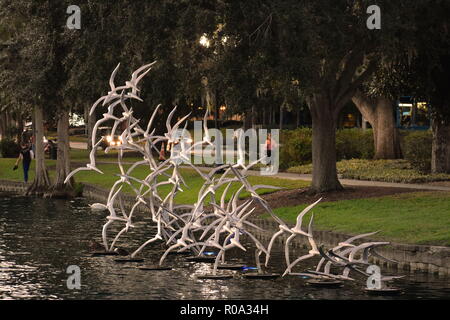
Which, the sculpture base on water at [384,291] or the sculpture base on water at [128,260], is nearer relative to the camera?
the sculpture base on water at [384,291]

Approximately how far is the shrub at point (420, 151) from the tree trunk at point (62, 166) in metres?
11.6

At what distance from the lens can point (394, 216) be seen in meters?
25.4

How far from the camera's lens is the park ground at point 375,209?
22.9m

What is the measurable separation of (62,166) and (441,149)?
13154 mm

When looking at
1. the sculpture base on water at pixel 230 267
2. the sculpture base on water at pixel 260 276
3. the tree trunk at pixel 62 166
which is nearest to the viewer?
the sculpture base on water at pixel 260 276

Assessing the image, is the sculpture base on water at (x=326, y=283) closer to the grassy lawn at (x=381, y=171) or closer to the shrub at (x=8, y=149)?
the grassy lawn at (x=381, y=171)

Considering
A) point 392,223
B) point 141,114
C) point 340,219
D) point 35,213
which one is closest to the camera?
point 392,223

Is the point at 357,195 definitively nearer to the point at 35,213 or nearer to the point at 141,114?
the point at 35,213

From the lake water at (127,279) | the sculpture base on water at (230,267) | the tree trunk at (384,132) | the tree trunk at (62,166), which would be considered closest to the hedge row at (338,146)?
the tree trunk at (384,132)

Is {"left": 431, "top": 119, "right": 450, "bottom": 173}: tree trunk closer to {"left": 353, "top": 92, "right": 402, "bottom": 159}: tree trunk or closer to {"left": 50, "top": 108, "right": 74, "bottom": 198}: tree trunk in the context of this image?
{"left": 353, "top": 92, "right": 402, "bottom": 159}: tree trunk

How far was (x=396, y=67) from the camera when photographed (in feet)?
107

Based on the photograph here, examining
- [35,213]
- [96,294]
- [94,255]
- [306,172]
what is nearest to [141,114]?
[306,172]

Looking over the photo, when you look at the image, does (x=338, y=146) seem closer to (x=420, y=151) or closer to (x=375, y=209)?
(x=420, y=151)
